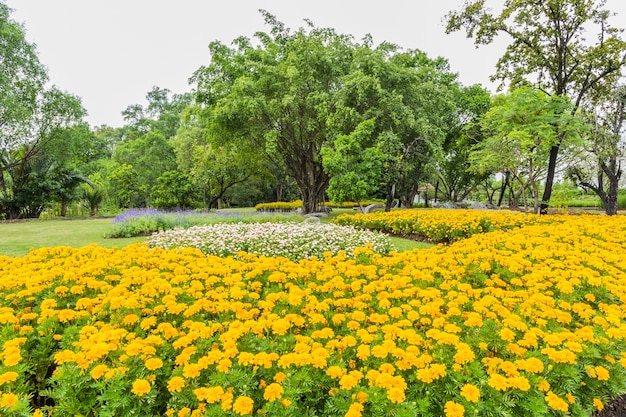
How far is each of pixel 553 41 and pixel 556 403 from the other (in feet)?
58.8

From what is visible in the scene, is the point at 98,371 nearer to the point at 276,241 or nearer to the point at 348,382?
the point at 348,382

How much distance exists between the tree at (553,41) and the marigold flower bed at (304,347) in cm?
1376

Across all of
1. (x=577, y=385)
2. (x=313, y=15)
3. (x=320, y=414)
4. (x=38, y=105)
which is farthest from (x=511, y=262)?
(x=38, y=105)

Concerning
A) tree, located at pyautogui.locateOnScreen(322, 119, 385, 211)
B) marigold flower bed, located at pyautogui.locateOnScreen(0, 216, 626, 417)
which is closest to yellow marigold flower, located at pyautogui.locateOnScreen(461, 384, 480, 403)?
marigold flower bed, located at pyautogui.locateOnScreen(0, 216, 626, 417)

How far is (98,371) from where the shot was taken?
1828mm

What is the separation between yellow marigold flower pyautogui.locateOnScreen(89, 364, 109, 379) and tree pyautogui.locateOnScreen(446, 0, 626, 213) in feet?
53.1

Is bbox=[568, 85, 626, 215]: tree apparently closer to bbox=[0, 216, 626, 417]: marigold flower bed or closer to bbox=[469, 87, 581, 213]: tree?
bbox=[469, 87, 581, 213]: tree

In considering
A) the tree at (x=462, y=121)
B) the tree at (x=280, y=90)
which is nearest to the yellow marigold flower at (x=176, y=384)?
the tree at (x=280, y=90)

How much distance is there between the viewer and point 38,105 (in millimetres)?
17891

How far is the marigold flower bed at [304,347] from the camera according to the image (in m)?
1.81

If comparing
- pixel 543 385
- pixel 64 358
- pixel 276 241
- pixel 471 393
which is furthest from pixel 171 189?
pixel 543 385

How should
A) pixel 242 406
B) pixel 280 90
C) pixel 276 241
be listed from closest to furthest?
1. pixel 242 406
2. pixel 276 241
3. pixel 280 90

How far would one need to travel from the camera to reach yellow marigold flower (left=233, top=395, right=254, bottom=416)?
5.20 feet

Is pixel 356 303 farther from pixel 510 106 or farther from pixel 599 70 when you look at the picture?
pixel 599 70
